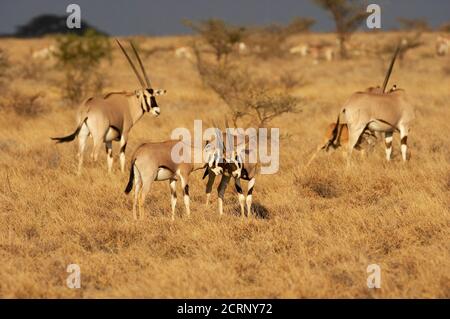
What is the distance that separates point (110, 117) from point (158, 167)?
3.39 metres

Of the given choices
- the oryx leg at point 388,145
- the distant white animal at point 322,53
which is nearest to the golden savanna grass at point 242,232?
the oryx leg at point 388,145

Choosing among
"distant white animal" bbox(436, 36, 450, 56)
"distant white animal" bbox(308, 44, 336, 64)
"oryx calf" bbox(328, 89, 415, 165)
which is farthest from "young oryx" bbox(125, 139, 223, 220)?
"distant white animal" bbox(436, 36, 450, 56)

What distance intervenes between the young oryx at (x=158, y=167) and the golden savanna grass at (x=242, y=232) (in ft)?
1.12

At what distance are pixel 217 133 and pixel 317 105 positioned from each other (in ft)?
33.6

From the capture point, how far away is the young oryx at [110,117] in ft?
36.0

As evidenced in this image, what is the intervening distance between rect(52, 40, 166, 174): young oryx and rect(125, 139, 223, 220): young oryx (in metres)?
2.51

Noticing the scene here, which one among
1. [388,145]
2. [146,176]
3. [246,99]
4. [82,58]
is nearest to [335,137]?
[388,145]

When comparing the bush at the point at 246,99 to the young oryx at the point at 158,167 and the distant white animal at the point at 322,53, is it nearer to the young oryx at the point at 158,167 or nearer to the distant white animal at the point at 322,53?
the young oryx at the point at 158,167

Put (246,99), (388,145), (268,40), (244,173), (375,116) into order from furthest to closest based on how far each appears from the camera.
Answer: (268,40) → (246,99) → (388,145) → (375,116) → (244,173)

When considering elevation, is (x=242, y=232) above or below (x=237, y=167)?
below

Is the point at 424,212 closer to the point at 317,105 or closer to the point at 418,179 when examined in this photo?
the point at 418,179

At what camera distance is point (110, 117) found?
11.3 meters

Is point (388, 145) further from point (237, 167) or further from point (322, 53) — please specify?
point (322, 53)

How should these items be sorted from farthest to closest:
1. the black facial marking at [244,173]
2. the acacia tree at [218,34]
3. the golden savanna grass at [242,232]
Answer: the acacia tree at [218,34], the black facial marking at [244,173], the golden savanna grass at [242,232]
